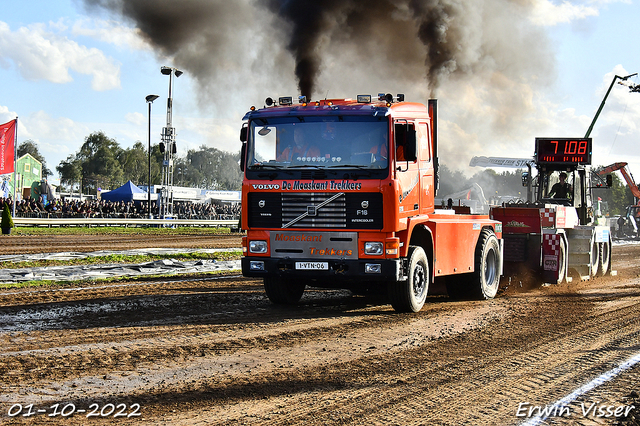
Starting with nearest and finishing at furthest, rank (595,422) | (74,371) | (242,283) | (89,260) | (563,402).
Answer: (595,422) < (563,402) < (74,371) < (242,283) < (89,260)

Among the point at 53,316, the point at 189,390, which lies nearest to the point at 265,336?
the point at 189,390

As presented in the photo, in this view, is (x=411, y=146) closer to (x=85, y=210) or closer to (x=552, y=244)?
(x=552, y=244)

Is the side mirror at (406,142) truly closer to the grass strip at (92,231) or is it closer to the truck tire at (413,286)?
the truck tire at (413,286)

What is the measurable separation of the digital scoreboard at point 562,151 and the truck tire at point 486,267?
507 centimetres

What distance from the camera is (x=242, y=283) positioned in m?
13.8

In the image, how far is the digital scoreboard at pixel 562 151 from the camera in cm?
1617

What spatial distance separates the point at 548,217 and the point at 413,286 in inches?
220

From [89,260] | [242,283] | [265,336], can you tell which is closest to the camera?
[265,336]

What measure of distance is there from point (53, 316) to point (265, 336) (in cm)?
336

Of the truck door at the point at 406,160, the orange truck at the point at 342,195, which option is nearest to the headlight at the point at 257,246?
the orange truck at the point at 342,195

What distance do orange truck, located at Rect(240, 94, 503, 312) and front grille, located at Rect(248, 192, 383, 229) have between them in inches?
0.6

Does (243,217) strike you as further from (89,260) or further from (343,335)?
(89,260)

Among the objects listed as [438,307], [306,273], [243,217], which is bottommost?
[438,307]

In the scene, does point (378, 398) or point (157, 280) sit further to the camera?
point (157, 280)
